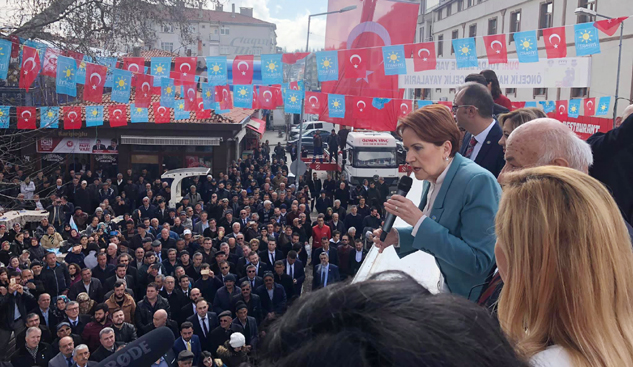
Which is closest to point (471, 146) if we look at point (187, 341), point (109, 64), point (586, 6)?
point (187, 341)

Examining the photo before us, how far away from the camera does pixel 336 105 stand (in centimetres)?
1517

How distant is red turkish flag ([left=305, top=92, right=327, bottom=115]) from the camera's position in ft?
50.0

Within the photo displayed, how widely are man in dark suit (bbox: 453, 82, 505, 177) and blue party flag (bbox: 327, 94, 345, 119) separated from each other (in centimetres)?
1152

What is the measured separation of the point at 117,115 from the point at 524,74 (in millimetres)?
12173

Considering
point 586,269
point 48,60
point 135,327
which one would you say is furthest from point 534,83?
point 586,269

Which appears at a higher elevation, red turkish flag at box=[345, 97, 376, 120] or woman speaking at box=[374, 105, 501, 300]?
red turkish flag at box=[345, 97, 376, 120]

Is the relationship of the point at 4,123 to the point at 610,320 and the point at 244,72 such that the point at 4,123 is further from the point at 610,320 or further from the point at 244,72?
the point at 610,320

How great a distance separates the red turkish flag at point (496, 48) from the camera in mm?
12594

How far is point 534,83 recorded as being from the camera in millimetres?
13305

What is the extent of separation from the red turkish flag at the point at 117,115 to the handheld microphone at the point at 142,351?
615 inches

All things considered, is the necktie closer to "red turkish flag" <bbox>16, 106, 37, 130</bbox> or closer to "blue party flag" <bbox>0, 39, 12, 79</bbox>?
"blue party flag" <bbox>0, 39, 12, 79</bbox>

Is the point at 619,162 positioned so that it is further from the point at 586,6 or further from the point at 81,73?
the point at 586,6

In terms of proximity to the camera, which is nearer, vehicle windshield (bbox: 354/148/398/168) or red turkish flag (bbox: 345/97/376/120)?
red turkish flag (bbox: 345/97/376/120)

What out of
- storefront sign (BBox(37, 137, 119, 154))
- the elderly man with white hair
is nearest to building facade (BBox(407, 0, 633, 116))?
the elderly man with white hair
